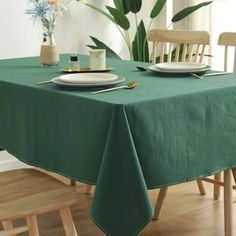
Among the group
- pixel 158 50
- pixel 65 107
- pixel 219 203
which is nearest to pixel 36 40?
pixel 158 50

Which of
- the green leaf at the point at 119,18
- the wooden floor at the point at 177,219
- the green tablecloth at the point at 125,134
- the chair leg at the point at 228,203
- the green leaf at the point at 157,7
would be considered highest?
the green leaf at the point at 157,7

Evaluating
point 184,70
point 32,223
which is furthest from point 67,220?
point 184,70

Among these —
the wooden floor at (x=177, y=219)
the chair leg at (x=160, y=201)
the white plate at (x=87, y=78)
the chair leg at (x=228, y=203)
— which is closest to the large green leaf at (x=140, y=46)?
the wooden floor at (x=177, y=219)

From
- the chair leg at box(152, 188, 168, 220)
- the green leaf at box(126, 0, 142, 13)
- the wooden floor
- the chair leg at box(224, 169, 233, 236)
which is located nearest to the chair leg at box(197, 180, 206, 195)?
the wooden floor

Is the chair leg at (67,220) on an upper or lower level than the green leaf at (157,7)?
lower

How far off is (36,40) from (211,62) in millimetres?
1304

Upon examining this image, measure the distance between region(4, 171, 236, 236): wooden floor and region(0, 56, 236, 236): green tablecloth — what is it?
0.75 metres

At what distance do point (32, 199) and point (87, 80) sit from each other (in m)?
0.45

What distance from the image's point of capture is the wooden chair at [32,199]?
1.73 meters

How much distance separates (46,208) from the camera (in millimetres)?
1751

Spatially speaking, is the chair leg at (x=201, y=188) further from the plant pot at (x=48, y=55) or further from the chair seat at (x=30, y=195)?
the chair seat at (x=30, y=195)

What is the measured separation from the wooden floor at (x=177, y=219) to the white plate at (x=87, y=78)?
2.98 ft

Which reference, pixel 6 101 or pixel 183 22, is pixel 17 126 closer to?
pixel 6 101

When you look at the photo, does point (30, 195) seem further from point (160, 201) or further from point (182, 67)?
point (160, 201)
